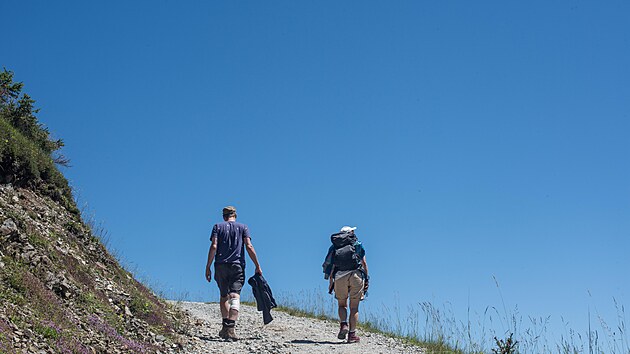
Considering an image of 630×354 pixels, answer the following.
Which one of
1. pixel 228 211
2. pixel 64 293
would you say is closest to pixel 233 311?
pixel 228 211

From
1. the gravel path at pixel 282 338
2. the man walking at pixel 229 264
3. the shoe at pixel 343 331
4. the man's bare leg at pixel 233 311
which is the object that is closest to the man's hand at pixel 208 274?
the man walking at pixel 229 264

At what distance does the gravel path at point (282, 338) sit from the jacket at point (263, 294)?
50cm

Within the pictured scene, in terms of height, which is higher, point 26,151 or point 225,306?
point 26,151

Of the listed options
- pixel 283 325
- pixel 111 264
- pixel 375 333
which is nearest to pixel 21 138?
pixel 111 264

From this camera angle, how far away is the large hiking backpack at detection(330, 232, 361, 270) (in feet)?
40.7

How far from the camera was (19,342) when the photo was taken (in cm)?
697

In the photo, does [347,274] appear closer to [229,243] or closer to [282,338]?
[282,338]

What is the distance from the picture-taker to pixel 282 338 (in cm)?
1273

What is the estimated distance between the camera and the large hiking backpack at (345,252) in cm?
1240

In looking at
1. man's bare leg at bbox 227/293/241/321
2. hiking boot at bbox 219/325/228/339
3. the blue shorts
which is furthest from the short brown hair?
hiking boot at bbox 219/325/228/339

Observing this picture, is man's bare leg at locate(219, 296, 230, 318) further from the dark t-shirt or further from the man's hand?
the dark t-shirt

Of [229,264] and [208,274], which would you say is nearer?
[229,264]

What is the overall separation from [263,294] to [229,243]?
4.38ft

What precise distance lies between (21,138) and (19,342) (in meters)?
7.28
